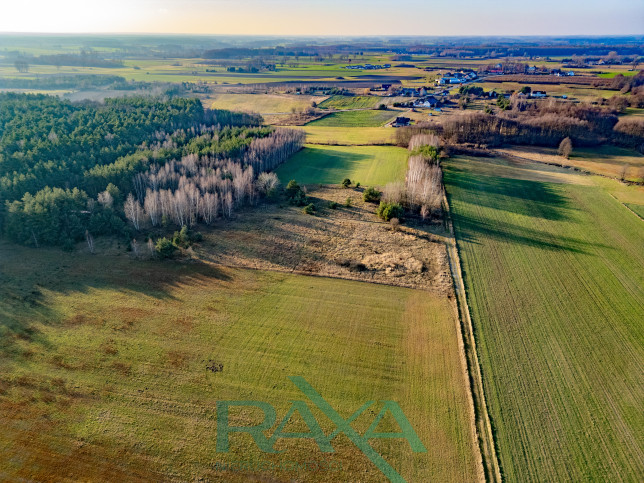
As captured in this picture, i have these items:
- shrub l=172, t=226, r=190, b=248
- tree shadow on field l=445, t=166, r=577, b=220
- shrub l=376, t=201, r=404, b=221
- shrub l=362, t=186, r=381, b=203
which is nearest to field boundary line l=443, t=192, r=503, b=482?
shrub l=376, t=201, r=404, b=221

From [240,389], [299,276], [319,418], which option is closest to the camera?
[319,418]

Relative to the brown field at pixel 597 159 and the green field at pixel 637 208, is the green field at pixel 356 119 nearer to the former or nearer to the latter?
the brown field at pixel 597 159

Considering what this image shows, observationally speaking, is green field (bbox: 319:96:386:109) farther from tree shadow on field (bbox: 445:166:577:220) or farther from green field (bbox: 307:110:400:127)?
tree shadow on field (bbox: 445:166:577:220)

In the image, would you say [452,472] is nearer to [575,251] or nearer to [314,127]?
[575,251]

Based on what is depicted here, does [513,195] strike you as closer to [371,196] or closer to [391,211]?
[371,196]

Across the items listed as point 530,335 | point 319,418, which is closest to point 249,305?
point 319,418

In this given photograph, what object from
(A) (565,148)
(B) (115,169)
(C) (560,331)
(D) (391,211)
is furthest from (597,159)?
(B) (115,169)
